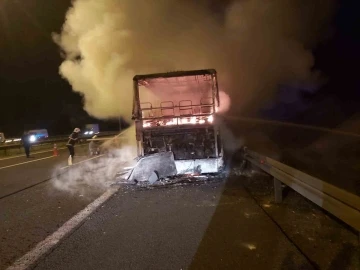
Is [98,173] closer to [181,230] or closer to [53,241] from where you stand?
[53,241]

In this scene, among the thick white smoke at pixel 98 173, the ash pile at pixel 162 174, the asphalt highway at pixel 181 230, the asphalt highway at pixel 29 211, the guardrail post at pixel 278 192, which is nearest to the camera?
the asphalt highway at pixel 181 230

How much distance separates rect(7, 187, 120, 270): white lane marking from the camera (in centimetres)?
422

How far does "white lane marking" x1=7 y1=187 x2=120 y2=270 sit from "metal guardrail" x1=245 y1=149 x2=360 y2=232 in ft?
10.7

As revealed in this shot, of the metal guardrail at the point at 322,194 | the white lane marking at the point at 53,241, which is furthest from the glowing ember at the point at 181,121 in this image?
the white lane marking at the point at 53,241

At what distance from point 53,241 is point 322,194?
3506mm

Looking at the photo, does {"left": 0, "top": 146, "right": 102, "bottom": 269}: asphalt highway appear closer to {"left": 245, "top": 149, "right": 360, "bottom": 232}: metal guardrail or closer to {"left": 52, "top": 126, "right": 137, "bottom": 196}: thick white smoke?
{"left": 52, "top": 126, "right": 137, "bottom": 196}: thick white smoke

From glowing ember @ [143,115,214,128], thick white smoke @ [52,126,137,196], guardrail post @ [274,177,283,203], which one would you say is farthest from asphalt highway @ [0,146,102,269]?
guardrail post @ [274,177,283,203]

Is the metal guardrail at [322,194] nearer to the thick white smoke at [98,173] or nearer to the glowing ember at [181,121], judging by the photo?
the glowing ember at [181,121]

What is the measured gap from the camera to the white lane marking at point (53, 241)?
4.22 metres

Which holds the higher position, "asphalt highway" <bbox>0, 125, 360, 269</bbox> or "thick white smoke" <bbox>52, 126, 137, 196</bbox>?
"thick white smoke" <bbox>52, 126, 137, 196</bbox>

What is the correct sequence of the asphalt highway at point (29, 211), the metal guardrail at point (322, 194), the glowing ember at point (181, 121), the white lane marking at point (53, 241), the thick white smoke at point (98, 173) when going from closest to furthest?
the metal guardrail at point (322, 194), the white lane marking at point (53, 241), the asphalt highway at point (29, 211), the thick white smoke at point (98, 173), the glowing ember at point (181, 121)

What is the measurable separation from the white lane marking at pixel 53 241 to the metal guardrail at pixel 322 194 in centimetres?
328

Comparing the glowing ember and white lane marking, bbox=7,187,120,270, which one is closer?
white lane marking, bbox=7,187,120,270

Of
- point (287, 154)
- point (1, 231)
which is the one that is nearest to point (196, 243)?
point (1, 231)
